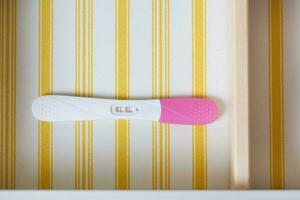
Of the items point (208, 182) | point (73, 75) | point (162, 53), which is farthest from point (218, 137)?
point (73, 75)

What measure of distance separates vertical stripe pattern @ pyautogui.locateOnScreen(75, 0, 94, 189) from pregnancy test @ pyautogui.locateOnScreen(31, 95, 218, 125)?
0.03 meters

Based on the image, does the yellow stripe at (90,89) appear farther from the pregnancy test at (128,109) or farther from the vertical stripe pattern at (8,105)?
the vertical stripe pattern at (8,105)

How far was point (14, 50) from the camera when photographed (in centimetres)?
99

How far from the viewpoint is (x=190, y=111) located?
96 cm

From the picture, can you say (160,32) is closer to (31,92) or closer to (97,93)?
(97,93)

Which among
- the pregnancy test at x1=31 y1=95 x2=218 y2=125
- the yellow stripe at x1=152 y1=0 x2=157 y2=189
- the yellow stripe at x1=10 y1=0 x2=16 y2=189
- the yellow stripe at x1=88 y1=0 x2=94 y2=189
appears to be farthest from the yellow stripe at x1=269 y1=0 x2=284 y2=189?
the yellow stripe at x1=10 y1=0 x2=16 y2=189

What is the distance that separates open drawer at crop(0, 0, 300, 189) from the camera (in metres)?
0.97

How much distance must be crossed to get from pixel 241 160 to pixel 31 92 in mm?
452

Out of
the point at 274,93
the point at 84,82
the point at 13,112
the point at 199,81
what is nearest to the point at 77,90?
the point at 84,82

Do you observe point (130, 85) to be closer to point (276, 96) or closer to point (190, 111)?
point (190, 111)

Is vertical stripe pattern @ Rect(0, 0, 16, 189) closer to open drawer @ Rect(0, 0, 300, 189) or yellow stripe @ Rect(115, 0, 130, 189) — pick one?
open drawer @ Rect(0, 0, 300, 189)

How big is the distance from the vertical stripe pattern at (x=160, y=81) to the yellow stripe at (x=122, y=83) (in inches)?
2.2

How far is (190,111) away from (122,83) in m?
0.15

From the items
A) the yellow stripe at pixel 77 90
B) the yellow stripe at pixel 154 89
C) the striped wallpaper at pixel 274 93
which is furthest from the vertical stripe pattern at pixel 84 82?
the striped wallpaper at pixel 274 93
